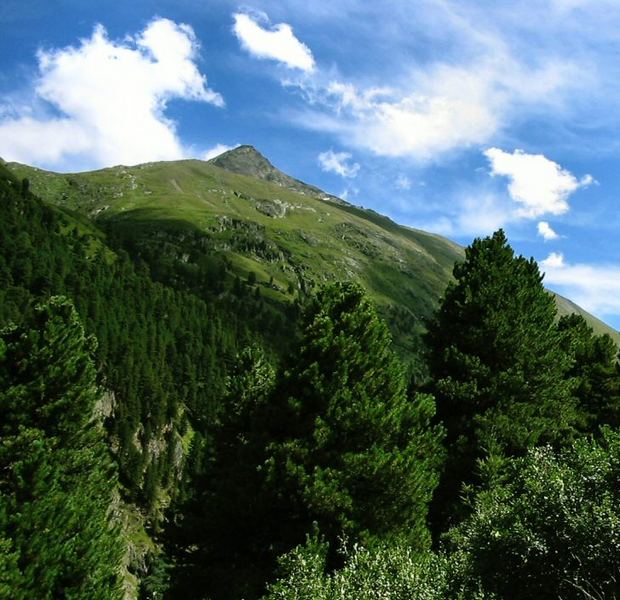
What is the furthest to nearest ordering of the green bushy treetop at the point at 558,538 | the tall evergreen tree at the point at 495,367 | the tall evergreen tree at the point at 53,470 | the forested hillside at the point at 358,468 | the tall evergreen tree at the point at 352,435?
the tall evergreen tree at the point at 495,367 → the tall evergreen tree at the point at 53,470 → the tall evergreen tree at the point at 352,435 → the forested hillside at the point at 358,468 → the green bushy treetop at the point at 558,538

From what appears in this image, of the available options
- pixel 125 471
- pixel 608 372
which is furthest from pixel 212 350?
pixel 608 372

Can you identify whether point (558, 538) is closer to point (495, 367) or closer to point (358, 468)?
point (358, 468)

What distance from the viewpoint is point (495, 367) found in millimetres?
27781

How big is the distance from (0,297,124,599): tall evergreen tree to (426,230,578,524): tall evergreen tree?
18.2 meters

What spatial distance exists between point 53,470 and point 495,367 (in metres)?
23.6

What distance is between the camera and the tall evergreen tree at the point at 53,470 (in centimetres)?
2105

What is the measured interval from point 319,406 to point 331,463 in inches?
97.3

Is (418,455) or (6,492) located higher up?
(418,455)

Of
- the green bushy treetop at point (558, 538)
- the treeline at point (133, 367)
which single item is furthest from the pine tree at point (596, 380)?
the treeline at point (133, 367)

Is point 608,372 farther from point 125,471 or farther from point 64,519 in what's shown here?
point 125,471

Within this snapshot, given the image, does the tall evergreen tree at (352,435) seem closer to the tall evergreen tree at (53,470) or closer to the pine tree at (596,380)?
the tall evergreen tree at (53,470)

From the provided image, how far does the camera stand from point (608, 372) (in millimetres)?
39094

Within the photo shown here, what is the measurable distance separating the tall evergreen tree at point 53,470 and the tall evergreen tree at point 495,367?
59.8 ft

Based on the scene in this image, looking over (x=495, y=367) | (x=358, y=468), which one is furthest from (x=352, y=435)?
(x=495, y=367)
